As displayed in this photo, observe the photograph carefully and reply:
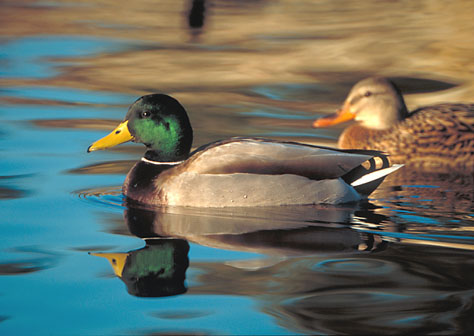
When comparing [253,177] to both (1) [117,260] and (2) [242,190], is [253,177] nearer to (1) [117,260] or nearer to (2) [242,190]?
(2) [242,190]

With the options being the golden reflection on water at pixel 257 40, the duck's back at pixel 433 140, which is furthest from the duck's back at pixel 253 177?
the golden reflection on water at pixel 257 40

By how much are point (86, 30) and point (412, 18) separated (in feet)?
19.7

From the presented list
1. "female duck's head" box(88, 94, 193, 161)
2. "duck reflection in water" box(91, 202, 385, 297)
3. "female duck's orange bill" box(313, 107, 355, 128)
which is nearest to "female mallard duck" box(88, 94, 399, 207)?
"female duck's head" box(88, 94, 193, 161)

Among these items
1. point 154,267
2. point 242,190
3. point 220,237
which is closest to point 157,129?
point 242,190

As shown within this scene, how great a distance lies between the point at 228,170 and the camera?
22.5ft

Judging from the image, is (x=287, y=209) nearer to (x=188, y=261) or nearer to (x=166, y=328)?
(x=188, y=261)

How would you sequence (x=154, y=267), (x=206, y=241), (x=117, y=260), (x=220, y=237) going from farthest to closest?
(x=220, y=237)
(x=206, y=241)
(x=117, y=260)
(x=154, y=267)

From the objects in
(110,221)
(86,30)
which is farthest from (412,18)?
(110,221)

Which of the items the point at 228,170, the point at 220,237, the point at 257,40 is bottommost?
the point at 220,237

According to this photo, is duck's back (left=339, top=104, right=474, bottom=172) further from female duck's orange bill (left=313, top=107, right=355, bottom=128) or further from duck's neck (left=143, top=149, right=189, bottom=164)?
duck's neck (left=143, top=149, right=189, bottom=164)

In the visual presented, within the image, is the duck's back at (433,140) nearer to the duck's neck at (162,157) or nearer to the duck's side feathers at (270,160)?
the duck's side feathers at (270,160)

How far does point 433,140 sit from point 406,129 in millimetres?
324

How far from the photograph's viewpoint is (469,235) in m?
6.17

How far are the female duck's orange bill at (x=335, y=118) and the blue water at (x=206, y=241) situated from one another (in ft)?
1.03
